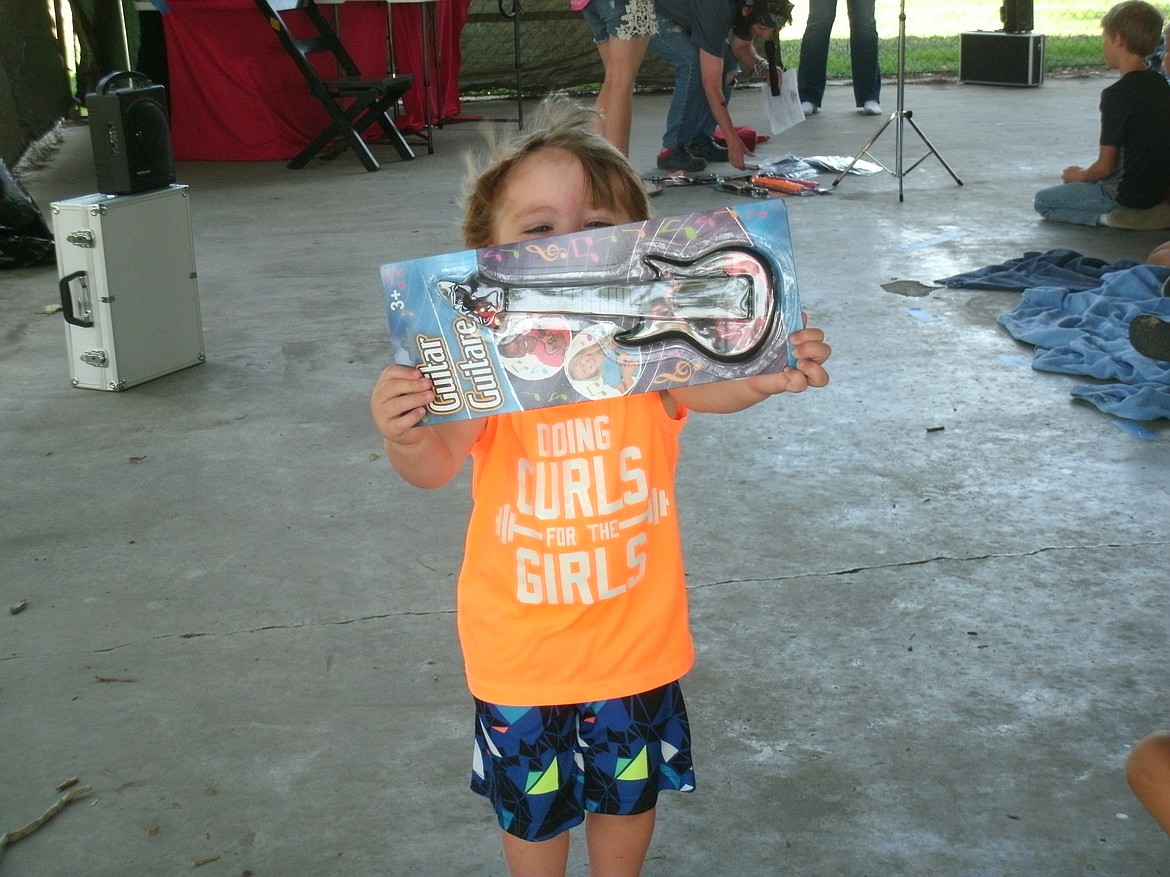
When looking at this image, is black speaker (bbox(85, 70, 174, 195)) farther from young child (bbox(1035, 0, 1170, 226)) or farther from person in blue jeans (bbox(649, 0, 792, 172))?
young child (bbox(1035, 0, 1170, 226))

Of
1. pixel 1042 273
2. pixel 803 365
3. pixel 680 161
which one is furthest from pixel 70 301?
pixel 680 161

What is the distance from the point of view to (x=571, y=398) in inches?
52.3

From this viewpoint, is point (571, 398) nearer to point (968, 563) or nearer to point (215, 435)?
point (968, 563)

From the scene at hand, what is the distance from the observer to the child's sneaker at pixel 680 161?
6480 millimetres

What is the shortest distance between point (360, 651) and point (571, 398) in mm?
1122

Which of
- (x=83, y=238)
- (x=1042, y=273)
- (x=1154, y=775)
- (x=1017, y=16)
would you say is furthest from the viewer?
(x=1017, y=16)

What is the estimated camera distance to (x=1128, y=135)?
5152mm

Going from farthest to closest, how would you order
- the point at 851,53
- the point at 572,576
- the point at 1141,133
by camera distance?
the point at 851,53, the point at 1141,133, the point at 572,576

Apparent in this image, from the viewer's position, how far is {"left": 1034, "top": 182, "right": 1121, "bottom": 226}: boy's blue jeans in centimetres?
527

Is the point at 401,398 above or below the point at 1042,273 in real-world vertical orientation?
above

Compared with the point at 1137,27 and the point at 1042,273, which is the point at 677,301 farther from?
the point at 1137,27

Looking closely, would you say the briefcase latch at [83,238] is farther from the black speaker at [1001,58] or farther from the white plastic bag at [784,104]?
the black speaker at [1001,58]

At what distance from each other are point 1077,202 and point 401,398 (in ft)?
15.4

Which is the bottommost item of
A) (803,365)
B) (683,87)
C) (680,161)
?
(680,161)
